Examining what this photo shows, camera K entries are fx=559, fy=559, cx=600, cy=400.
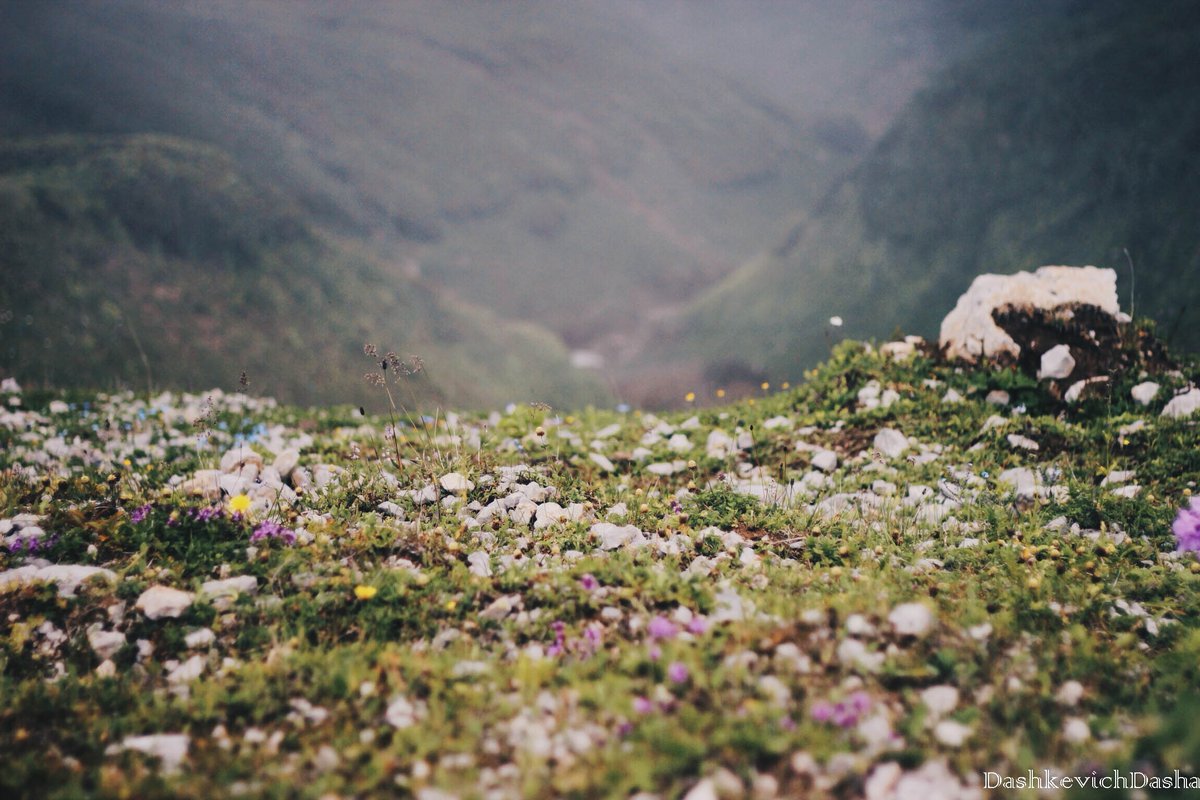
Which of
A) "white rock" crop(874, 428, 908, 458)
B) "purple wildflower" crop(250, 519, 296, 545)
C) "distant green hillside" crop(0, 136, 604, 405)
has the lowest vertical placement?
"purple wildflower" crop(250, 519, 296, 545)

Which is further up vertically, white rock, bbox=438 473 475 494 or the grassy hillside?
the grassy hillside

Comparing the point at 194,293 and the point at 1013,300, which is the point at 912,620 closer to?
the point at 1013,300

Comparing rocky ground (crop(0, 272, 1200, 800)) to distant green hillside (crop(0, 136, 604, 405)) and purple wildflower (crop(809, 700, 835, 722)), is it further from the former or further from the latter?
distant green hillside (crop(0, 136, 604, 405))

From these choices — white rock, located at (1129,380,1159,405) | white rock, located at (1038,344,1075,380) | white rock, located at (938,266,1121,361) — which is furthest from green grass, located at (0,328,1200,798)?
white rock, located at (938,266,1121,361)

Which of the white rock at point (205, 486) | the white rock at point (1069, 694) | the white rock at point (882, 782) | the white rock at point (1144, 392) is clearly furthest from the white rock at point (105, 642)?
the white rock at point (1144, 392)

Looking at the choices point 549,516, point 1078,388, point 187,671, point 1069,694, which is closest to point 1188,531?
point 1069,694

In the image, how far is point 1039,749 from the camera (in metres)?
2.48

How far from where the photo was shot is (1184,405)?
20.5 ft

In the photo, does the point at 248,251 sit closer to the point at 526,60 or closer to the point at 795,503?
the point at 795,503

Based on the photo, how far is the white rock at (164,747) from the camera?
262 centimetres

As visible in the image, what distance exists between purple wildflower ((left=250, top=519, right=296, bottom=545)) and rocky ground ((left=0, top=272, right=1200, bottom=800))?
0.02 metres

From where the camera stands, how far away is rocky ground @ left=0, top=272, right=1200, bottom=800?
8.15 feet

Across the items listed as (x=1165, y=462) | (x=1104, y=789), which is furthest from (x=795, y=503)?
(x=1165, y=462)

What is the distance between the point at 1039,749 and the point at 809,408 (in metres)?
5.72
